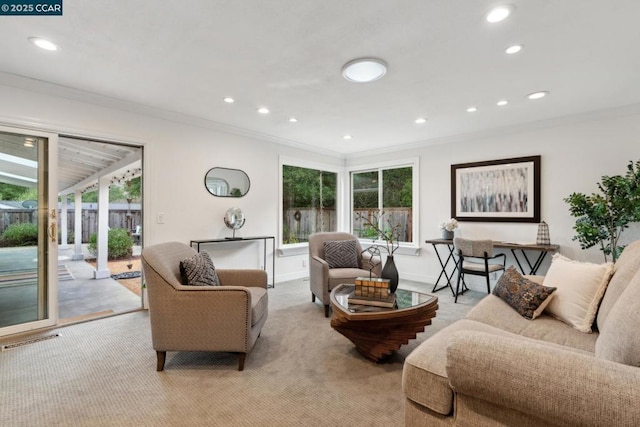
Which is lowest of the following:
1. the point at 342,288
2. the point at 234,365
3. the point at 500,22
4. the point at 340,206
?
the point at 234,365

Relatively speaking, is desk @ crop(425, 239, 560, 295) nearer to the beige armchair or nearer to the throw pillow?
the throw pillow

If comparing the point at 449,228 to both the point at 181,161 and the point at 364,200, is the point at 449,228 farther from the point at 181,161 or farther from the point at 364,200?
the point at 181,161

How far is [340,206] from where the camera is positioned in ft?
20.2

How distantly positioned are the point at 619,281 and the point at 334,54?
2.33m

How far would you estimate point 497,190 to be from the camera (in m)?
4.28

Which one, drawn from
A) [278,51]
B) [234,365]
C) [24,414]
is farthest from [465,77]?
[24,414]

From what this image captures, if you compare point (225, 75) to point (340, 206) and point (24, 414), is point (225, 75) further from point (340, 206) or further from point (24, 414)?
point (340, 206)

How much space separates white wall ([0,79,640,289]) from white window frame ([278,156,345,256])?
0.36 feet

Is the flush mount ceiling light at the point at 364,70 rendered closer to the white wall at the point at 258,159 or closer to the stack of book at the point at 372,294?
the stack of book at the point at 372,294

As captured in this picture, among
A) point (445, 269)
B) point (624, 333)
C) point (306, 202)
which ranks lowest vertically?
point (445, 269)

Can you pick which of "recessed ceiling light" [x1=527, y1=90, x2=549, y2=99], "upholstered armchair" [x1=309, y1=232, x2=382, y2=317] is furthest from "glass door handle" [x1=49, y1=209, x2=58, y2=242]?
"recessed ceiling light" [x1=527, y1=90, x2=549, y2=99]

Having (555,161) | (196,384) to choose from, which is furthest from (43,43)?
(555,161)

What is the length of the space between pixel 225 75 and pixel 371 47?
132cm

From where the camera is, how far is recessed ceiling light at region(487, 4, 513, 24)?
1.78m
